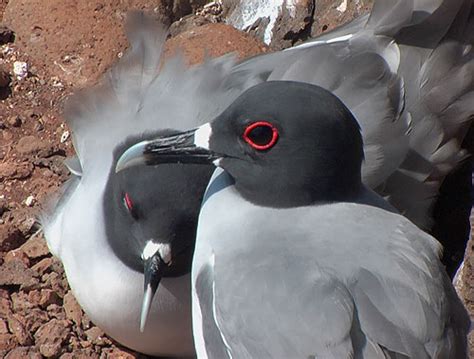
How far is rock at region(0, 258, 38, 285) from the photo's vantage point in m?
5.29

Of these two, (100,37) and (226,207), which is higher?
(226,207)

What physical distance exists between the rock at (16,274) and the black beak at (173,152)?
127cm

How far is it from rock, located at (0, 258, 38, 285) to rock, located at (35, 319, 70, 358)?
0.84ft

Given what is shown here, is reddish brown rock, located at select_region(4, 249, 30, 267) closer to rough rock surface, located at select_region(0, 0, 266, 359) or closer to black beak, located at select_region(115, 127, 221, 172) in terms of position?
rough rock surface, located at select_region(0, 0, 266, 359)

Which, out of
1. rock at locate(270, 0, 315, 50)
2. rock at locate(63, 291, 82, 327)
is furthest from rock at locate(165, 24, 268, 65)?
rock at locate(63, 291, 82, 327)

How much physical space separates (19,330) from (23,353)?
4.8 inches

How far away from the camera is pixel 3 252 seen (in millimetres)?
5520

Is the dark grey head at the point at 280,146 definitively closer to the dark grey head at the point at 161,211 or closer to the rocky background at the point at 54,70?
the dark grey head at the point at 161,211

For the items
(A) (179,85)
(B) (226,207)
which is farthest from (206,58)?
(B) (226,207)

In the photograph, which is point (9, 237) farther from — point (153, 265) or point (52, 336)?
point (153, 265)

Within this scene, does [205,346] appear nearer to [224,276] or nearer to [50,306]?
[224,276]

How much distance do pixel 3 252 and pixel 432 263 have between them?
216 centimetres

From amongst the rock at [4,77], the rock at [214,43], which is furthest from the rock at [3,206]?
the rock at [214,43]

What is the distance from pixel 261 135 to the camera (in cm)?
409
